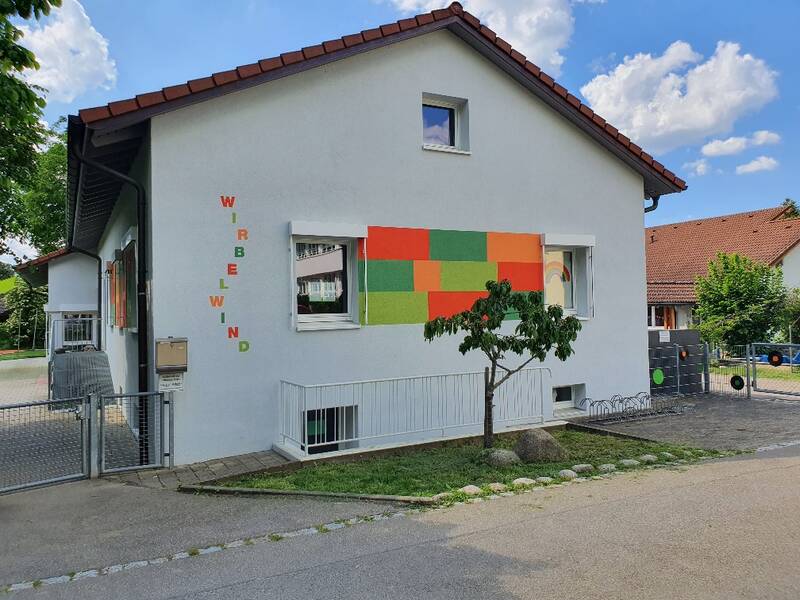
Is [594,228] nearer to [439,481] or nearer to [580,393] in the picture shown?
[580,393]

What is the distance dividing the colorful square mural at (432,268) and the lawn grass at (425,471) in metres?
2.25

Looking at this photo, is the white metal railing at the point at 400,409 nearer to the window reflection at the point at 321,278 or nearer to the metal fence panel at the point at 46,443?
the window reflection at the point at 321,278

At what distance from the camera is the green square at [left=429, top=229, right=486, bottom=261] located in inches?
373

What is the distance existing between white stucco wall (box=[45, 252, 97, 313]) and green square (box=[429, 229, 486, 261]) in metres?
15.8

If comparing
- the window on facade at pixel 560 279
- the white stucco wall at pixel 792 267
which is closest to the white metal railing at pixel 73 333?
the window on facade at pixel 560 279

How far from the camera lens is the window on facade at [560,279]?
36.0ft

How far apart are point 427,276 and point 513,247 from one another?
1.84 meters

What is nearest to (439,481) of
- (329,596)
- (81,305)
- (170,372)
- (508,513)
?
(508,513)

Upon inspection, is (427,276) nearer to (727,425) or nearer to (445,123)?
(445,123)

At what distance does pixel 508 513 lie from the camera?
5.54m

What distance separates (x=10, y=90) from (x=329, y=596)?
5723 mm

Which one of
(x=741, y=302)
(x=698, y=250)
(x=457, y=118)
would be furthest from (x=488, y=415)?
(x=698, y=250)

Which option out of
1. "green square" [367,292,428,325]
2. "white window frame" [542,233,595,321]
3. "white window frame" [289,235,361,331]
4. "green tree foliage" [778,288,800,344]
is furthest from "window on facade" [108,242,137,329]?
"green tree foliage" [778,288,800,344]

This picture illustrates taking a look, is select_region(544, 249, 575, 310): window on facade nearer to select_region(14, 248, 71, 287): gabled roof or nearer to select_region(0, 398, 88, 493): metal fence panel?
select_region(0, 398, 88, 493): metal fence panel
